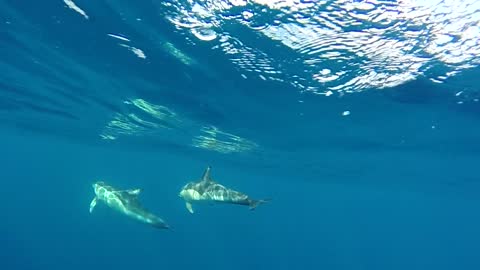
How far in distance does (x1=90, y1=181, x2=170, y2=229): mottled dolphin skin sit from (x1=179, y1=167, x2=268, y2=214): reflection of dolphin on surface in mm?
1759

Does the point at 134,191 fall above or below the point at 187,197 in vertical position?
below

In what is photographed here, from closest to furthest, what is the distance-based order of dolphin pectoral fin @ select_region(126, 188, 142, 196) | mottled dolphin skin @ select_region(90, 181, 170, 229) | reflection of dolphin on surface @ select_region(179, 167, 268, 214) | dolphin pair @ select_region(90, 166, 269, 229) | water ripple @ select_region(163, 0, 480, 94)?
1. water ripple @ select_region(163, 0, 480, 94)
2. reflection of dolphin on surface @ select_region(179, 167, 268, 214)
3. dolphin pair @ select_region(90, 166, 269, 229)
4. mottled dolphin skin @ select_region(90, 181, 170, 229)
5. dolphin pectoral fin @ select_region(126, 188, 142, 196)

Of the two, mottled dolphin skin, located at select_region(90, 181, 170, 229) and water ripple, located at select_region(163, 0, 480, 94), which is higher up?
water ripple, located at select_region(163, 0, 480, 94)

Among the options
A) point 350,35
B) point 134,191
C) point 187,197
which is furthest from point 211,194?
point 350,35

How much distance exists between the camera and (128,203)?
15.6 metres

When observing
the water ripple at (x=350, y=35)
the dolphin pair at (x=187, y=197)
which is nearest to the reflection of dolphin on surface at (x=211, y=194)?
the dolphin pair at (x=187, y=197)

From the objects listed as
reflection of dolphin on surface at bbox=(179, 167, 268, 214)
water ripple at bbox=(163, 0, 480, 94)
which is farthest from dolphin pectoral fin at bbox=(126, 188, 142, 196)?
water ripple at bbox=(163, 0, 480, 94)

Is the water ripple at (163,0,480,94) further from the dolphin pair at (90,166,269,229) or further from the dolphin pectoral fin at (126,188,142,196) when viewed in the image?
the dolphin pectoral fin at (126,188,142,196)

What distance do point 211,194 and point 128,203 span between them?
426cm

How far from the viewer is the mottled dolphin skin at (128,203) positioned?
536 inches

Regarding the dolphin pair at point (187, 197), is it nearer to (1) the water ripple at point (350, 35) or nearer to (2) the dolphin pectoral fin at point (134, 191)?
(2) the dolphin pectoral fin at point (134, 191)

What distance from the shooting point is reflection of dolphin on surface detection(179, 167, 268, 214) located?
11688 mm

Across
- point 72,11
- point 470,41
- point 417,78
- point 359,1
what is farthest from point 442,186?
point 72,11

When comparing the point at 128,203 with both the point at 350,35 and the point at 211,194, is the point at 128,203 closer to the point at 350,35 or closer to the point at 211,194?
the point at 211,194
